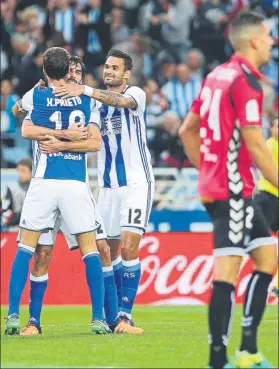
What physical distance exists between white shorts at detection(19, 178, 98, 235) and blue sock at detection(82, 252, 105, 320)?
24cm

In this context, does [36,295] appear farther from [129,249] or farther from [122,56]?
[122,56]

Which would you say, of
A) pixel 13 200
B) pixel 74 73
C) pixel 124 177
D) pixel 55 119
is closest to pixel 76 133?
pixel 55 119

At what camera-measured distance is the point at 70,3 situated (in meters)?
21.0

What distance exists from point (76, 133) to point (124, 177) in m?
1.07

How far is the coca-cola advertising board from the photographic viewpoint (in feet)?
50.0

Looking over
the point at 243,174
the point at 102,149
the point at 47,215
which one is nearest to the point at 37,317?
the point at 47,215

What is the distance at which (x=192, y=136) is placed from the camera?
24.4 ft

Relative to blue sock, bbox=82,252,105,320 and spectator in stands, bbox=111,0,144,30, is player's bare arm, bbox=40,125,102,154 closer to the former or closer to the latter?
blue sock, bbox=82,252,105,320

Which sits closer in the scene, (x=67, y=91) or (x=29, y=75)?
(x=67, y=91)

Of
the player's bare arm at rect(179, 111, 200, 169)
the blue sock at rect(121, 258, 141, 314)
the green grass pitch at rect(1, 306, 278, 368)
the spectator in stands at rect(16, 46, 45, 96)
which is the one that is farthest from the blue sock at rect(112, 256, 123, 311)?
the spectator in stands at rect(16, 46, 45, 96)

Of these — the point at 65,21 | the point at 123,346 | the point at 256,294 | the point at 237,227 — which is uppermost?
the point at 65,21

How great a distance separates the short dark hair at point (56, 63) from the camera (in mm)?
9430

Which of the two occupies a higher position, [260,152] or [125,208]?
[260,152]

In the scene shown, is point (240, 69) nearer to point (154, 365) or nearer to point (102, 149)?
point (154, 365)
